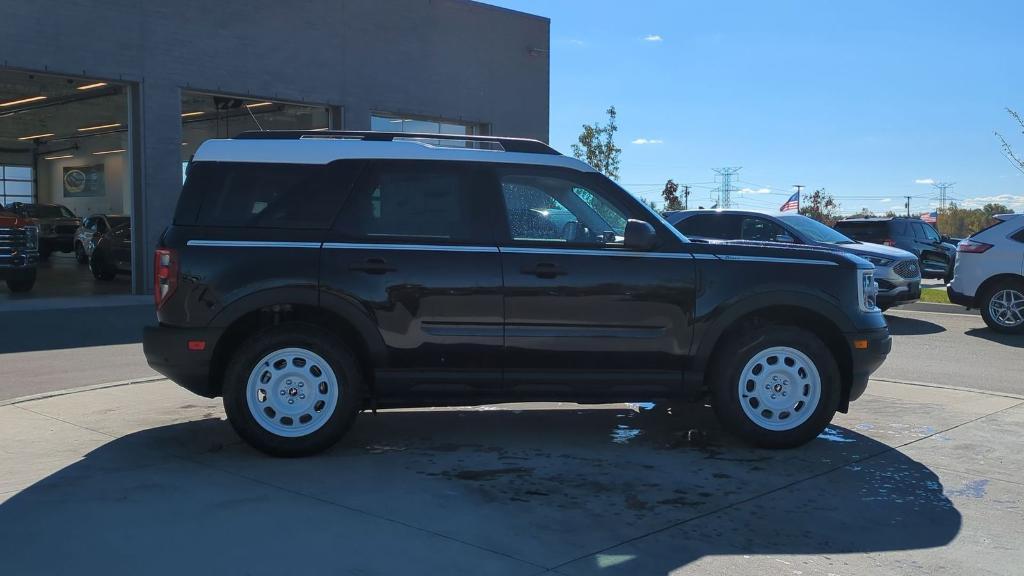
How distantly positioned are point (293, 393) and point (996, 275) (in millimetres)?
10686

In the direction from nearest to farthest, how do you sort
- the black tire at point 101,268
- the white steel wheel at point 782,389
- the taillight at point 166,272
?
the taillight at point 166,272, the white steel wheel at point 782,389, the black tire at point 101,268

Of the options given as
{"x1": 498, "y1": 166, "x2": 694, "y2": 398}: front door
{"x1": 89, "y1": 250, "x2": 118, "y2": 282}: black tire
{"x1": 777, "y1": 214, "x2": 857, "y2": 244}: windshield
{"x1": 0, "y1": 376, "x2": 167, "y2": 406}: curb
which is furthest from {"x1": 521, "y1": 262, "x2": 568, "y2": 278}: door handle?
{"x1": 89, "y1": 250, "x2": 118, "y2": 282}: black tire

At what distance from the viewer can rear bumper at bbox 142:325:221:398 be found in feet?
18.1

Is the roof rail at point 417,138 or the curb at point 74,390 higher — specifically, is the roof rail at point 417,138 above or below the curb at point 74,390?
above

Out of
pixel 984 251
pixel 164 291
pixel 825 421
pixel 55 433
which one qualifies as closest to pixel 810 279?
pixel 825 421

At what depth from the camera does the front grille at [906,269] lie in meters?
13.4

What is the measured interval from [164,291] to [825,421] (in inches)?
173

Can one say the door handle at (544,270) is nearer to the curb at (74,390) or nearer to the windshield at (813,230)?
the curb at (74,390)

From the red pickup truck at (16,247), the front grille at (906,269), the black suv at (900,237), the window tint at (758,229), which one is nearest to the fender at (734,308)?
the window tint at (758,229)

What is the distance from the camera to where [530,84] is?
80.1ft

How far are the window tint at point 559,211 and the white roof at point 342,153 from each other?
0.13 m

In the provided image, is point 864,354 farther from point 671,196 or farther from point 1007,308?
point 671,196

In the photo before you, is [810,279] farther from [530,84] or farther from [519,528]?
[530,84]

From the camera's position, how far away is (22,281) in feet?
59.4
